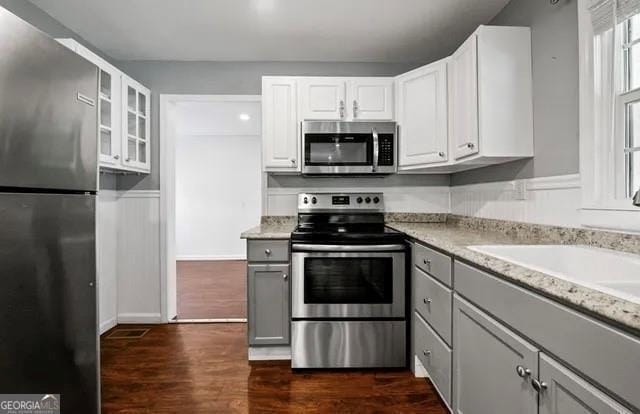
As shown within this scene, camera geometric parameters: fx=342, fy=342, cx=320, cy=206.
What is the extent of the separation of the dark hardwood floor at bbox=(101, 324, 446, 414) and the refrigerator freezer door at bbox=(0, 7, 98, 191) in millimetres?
1287

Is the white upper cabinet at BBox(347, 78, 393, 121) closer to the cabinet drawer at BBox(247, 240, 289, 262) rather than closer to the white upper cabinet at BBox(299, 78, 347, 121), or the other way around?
the white upper cabinet at BBox(299, 78, 347, 121)

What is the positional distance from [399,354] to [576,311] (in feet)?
5.20

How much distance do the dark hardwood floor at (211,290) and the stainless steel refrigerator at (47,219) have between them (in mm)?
1914

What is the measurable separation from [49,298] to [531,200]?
230cm

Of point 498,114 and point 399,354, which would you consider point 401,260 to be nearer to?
point 399,354

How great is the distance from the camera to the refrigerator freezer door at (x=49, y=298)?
1079 millimetres

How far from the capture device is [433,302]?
5.90ft

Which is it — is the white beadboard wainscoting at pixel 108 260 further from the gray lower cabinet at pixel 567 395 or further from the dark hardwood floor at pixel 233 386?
the gray lower cabinet at pixel 567 395

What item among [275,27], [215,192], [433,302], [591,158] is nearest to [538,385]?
[433,302]

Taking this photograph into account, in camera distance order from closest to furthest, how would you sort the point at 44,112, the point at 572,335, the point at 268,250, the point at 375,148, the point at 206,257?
the point at 572,335, the point at 44,112, the point at 268,250, the point at 375,148, the point at 206,257

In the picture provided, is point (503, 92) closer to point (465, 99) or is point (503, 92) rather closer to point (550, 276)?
point (465, 99)

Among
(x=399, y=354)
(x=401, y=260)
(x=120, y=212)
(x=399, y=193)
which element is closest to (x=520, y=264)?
(x=401, y=260)

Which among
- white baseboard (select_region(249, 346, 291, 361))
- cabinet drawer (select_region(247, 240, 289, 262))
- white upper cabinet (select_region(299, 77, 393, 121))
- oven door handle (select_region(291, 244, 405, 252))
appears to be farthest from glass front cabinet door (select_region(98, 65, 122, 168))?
white baseboard (select_region(249, 346, 291, 361))

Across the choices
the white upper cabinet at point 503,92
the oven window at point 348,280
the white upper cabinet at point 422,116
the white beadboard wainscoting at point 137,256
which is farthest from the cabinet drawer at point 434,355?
the white beadboard wainscoting at point 137,256
